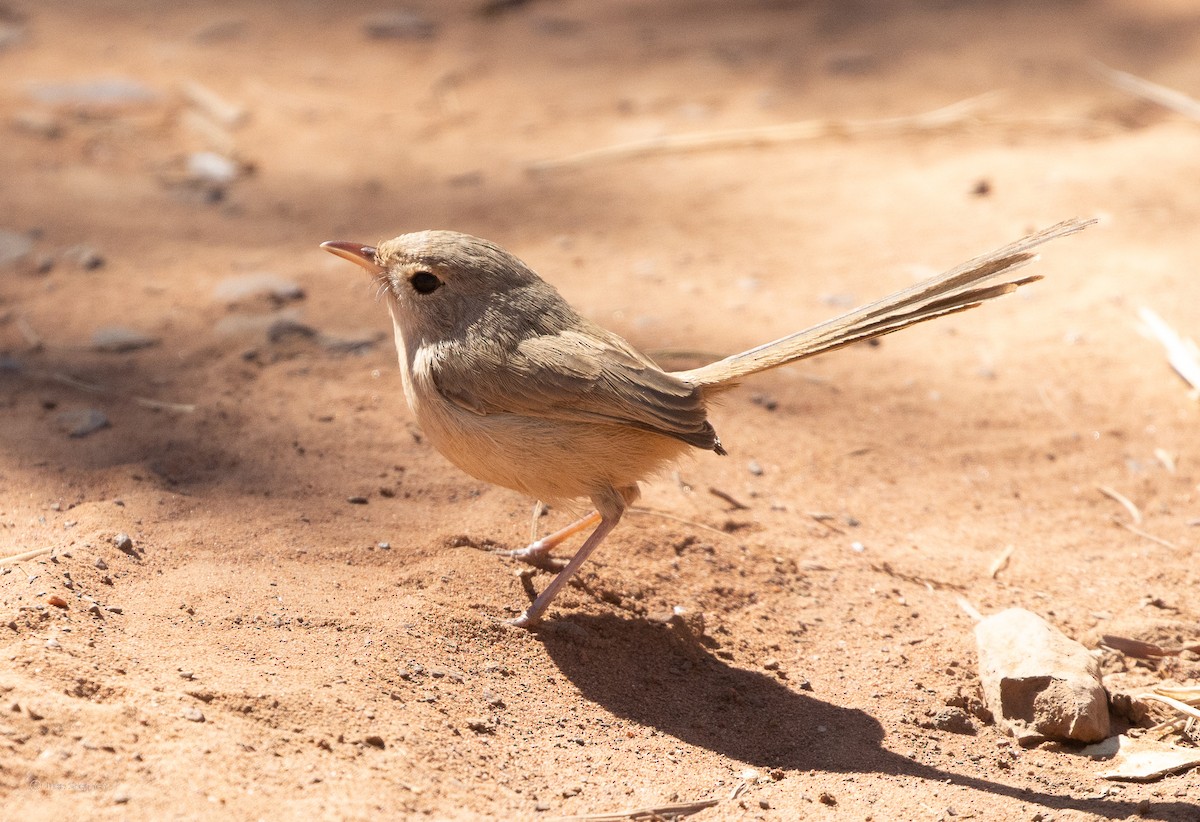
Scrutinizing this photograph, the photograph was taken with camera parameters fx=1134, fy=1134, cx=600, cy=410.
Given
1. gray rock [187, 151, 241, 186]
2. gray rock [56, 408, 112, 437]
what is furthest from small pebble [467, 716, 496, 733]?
gray rock [187, 151, 241, 186]

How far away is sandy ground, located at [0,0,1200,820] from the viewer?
3635mm

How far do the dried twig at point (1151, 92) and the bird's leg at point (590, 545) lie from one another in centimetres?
677

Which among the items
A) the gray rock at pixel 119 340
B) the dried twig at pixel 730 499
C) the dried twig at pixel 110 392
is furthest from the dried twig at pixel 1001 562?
the gray rock at pixel 119 340

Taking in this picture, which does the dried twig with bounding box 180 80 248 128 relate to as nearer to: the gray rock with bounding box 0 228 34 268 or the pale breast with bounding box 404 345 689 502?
the gray rock with bounding box 0 228 34 268

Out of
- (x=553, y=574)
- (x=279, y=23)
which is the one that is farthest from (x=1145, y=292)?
(x=279, y=23)

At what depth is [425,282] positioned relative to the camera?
4570 mm

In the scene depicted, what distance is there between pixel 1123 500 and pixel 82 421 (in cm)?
503

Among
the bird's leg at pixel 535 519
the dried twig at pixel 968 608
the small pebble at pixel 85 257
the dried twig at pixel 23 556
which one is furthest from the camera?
the small pebble at pixel 85 257

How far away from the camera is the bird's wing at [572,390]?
14.0 ft

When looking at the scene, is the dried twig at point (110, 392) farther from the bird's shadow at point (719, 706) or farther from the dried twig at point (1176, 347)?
the dried twig at point (1176, 347)

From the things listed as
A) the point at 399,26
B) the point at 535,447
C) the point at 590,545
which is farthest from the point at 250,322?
the point at 399,26

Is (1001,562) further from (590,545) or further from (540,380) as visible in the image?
(540,380)

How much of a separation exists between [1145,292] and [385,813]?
226 inches

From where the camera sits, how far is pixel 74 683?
133 inches
